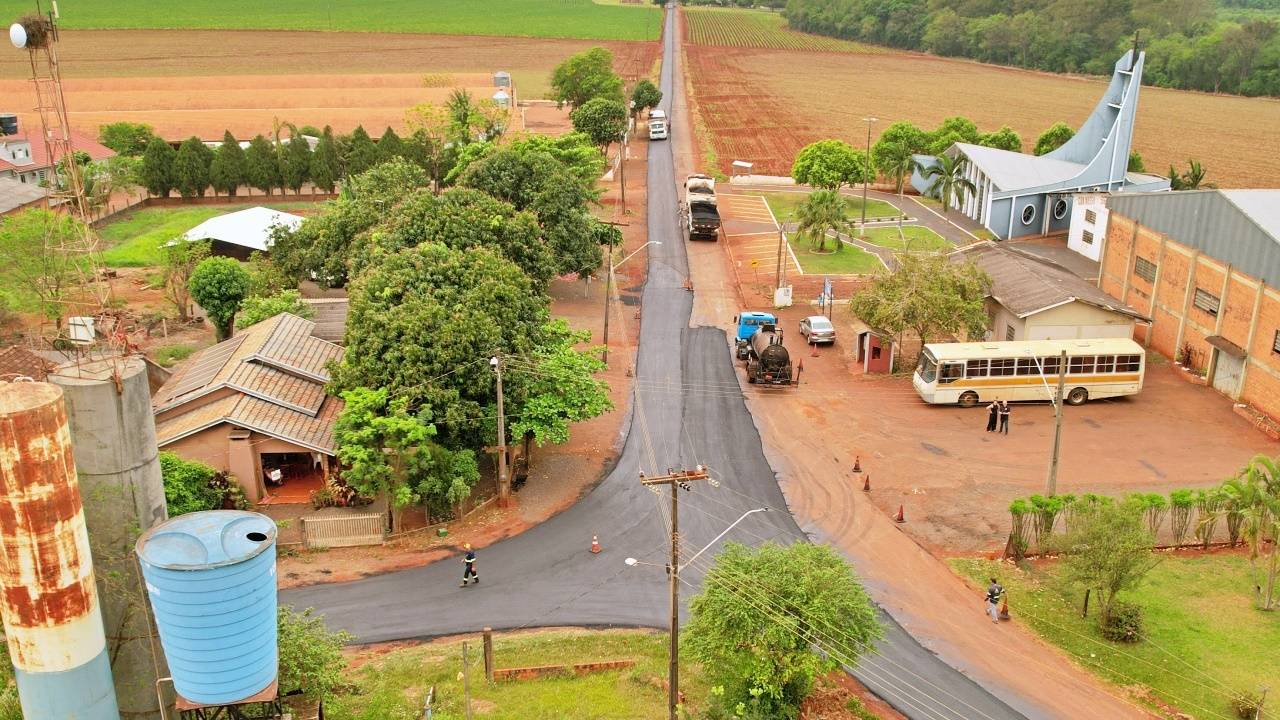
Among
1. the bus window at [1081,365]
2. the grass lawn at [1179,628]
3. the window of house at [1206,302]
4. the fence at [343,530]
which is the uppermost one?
the window of house at [1206,302]

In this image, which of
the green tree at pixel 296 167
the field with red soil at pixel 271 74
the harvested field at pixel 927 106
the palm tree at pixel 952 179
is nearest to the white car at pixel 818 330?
the palm tree at pixel 952 179

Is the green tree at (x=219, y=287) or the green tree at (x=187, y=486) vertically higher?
the green tree at (x=219, y=287)

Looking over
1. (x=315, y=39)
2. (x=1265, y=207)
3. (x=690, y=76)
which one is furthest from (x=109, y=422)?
(x=315, y=39)

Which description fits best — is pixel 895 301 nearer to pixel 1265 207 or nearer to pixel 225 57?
pixel 1265 207

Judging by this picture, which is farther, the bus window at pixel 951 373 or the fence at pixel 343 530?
the bus window at pixel 951 373

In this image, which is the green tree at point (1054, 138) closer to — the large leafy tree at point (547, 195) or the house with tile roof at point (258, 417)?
the large leafy tree at point (547, 195)

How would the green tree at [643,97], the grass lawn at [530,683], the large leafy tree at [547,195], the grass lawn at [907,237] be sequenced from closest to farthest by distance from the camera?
1. the grass lawn at [530,683]
2. the large leafy tree at [547,195]
3. the grass lawn at [907,237]
4. the green tree at [643,97]
